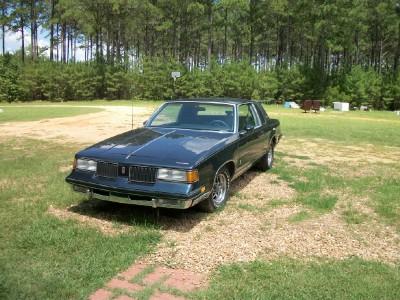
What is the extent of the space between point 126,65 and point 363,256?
38454 mm

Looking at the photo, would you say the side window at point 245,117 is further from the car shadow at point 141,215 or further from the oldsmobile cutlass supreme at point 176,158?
the car shadow at point 141,215

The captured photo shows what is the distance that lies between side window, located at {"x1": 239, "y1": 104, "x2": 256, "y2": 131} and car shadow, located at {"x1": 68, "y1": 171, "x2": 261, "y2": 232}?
5.59 ft

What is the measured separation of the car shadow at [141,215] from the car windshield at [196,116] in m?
1.41

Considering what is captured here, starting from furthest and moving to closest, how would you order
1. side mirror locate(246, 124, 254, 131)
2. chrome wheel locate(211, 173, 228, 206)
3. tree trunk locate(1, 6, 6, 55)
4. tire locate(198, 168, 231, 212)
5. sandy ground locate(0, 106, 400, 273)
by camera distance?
tree trunk locate(1, 6, 6, 55) < side mirror locate(246, 124, 254, 131) < chrome wheel locate(211, 173, 228, 206) < tire locate(198, 168, 231, 212) < sandy ground locate(0, 106, 400, 273)

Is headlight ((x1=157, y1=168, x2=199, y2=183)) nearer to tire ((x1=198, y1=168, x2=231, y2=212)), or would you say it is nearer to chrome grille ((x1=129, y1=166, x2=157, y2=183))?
chrome grille ((x1=129, y1=166, x2=157, y2=183))

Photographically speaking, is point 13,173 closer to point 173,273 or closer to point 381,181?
point 173,273

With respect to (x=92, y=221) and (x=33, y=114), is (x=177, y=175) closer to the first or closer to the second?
(x=92, y=221)

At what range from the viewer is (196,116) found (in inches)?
256

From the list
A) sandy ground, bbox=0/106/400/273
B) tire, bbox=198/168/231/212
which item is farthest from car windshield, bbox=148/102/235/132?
sandy ground, bbox=0/106/400/273

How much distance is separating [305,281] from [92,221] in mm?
2647

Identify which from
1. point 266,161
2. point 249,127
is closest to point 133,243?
point 249,127

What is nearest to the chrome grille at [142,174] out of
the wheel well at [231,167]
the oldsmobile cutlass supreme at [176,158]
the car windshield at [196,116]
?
the oldsmobile cutlass supreme at [176,158]

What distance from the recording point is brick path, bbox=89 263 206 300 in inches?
133

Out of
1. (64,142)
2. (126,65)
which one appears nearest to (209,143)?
(64,142)
